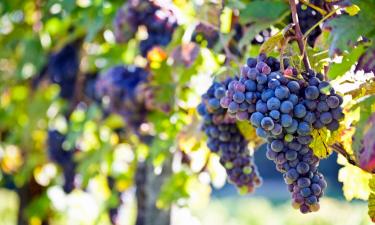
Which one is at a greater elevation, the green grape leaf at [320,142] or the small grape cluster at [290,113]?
the small grape cluster at [290,113]

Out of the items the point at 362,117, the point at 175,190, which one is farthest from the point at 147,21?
the point at 362,117

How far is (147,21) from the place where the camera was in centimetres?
231

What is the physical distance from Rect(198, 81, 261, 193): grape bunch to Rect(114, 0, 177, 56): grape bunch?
653 mm

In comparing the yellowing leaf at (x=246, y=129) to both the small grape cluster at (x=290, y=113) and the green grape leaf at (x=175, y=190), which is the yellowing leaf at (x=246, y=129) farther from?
the green grape leaf at (x=175, y=190)

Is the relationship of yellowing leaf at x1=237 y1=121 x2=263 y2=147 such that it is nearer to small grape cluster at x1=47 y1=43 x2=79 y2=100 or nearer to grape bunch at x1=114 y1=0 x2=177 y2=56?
grape bunch at x1=114 y1=0 x2=177 y2=56

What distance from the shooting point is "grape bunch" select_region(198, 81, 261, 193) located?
1.67 meters

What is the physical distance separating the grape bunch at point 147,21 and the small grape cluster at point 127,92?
20 cm

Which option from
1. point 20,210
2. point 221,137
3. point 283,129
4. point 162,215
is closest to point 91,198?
point 20,210

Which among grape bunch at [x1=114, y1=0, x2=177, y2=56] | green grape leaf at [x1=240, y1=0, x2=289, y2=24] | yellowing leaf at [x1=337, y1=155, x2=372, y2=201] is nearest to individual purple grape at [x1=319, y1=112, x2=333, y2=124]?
yellowing leaf at [x1=337, y1=155, x2=372, y2=201]

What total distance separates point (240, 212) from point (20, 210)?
84.0 inches

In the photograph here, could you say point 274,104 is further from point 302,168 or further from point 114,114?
point 114,114

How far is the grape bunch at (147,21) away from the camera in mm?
2287

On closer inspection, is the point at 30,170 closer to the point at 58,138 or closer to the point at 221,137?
the point at 58,138

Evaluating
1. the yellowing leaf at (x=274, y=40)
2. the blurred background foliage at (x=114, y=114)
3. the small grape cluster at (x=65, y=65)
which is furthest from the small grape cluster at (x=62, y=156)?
the yellowing leaf at (x=274, y=40)
